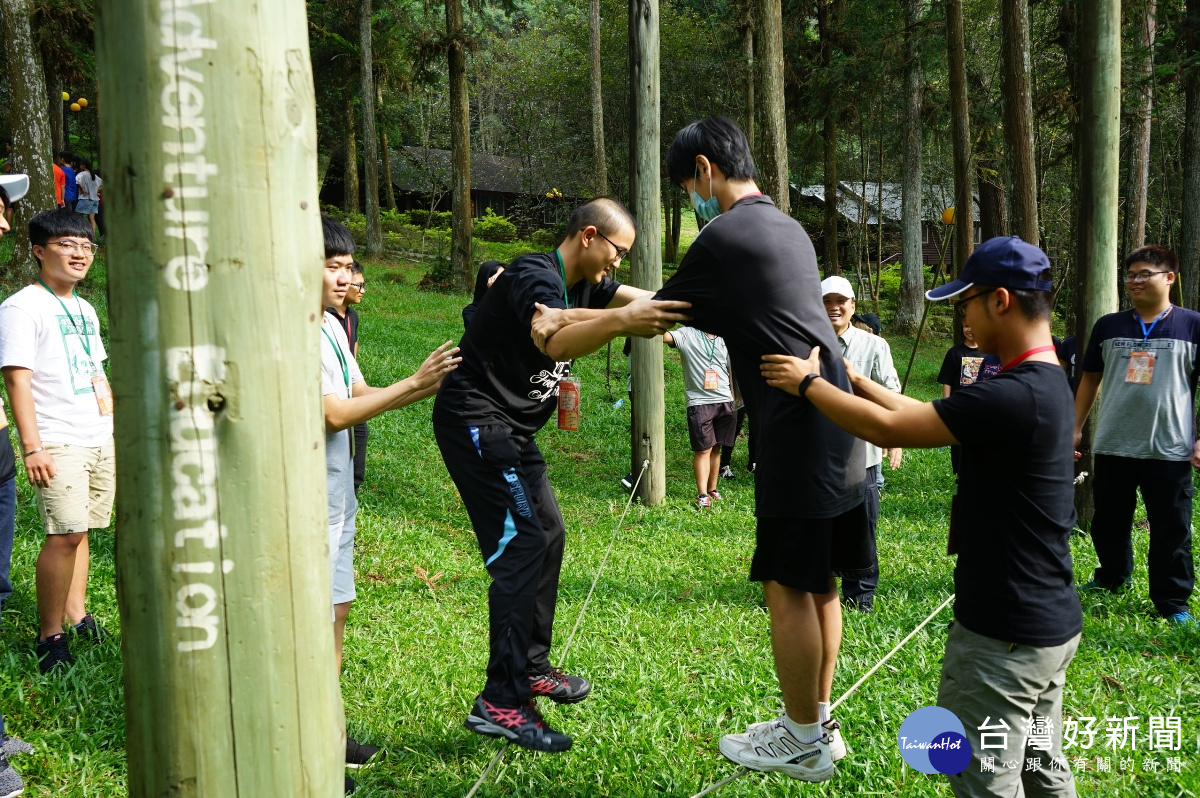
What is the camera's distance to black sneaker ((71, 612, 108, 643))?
4.62 meters

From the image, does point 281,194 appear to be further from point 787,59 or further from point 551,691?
point 787,59

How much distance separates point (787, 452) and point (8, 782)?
120 inches

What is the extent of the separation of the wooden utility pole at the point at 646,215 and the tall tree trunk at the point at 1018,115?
3.58 meters

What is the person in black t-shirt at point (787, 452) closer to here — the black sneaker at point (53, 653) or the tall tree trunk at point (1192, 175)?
the black sneaker at point (53, 653)

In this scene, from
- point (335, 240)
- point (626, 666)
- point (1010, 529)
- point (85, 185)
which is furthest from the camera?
point (85, 185)

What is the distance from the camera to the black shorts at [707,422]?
8844 millimetres

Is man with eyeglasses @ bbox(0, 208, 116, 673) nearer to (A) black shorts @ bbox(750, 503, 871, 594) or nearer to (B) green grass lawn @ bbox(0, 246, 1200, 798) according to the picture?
(B) green grass lawn @ bbox(0, 246, 1200, 798)

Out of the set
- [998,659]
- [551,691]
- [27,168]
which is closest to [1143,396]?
[998,659]

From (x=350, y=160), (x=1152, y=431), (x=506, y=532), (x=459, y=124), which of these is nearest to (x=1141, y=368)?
(x=1152, y=431)

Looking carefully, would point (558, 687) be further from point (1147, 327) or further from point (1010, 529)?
point (1147, 327)

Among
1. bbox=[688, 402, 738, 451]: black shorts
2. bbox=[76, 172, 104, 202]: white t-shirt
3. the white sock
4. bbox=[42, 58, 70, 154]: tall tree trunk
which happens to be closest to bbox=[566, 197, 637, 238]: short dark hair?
the white sock

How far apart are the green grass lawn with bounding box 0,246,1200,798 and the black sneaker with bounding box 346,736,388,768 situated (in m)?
0.06

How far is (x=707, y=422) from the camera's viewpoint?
8.88m

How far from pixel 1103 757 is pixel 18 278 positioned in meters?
14.5
